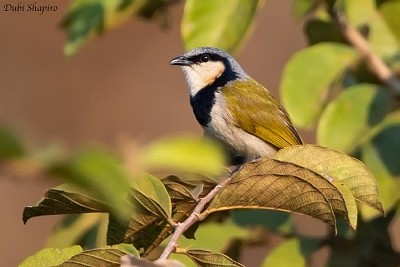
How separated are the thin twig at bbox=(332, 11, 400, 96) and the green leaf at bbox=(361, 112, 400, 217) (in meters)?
0.12

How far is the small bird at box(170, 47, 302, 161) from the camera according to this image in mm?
3252

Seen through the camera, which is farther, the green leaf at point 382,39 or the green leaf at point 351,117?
the green leaf at point 382,39

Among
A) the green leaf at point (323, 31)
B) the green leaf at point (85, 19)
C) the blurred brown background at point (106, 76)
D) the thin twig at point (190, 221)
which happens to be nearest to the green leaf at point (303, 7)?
the green leaf at point (323, 31)

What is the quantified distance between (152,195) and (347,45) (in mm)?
1519

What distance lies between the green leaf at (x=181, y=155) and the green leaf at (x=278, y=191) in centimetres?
91

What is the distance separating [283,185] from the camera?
5.19 feet

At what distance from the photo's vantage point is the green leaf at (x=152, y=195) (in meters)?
1.51

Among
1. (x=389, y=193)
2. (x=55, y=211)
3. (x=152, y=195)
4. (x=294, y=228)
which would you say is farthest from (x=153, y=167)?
(x=294, y=228)

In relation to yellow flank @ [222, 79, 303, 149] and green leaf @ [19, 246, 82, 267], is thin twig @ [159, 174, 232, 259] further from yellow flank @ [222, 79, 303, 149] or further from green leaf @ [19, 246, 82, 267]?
yellow flank @ [222, 79, 303, 149]

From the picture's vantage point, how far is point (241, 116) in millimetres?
3320

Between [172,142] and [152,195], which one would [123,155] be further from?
[152,195]

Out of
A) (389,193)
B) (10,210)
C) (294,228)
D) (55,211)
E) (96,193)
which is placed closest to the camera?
(96,193)

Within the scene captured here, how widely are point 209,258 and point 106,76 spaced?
5.40 metres

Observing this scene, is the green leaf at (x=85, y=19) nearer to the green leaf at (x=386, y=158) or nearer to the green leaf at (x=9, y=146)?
the green leaf at (x=386, y=158)
